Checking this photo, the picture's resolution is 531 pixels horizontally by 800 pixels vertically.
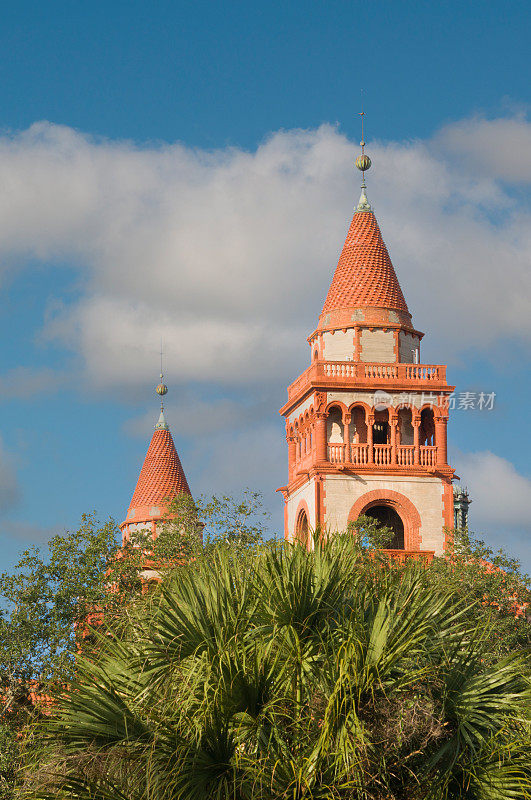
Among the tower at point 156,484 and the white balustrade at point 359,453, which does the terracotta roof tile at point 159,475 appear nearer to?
the tower at point 156,484

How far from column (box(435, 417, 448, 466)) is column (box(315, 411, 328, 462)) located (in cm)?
399

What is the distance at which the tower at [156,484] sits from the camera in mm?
52438

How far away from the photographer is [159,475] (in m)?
53.7

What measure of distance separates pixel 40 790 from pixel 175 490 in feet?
133

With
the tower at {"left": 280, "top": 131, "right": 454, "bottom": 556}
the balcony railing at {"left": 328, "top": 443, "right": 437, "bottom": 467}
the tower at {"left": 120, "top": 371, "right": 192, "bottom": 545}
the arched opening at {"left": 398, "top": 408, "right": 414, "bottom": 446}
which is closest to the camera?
the tower at {"left": 280, "top": 131, "right": 454, "bottom": 556}

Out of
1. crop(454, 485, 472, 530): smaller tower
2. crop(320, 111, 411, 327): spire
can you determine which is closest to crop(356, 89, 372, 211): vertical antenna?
crop(320, 111, 411, 327): spire

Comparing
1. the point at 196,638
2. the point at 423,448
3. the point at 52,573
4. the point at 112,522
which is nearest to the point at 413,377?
the point at 423,448

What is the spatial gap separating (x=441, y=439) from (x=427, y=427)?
4.15 feet

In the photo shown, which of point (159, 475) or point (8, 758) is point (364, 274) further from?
point (8, 758)

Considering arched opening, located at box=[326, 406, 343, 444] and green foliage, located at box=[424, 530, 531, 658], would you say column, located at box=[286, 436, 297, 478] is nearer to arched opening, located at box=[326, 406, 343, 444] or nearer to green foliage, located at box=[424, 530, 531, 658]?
arched opening, located at box=[326, 406, 343, 444]

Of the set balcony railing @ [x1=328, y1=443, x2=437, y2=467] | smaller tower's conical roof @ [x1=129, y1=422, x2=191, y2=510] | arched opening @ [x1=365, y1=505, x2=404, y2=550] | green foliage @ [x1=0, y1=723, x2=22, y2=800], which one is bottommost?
green foliage @ [x1=0, y1=723, x2=22, y2=800]

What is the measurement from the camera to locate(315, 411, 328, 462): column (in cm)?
4056

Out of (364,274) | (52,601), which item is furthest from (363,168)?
(52,601)

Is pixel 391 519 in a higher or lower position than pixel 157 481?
lower
